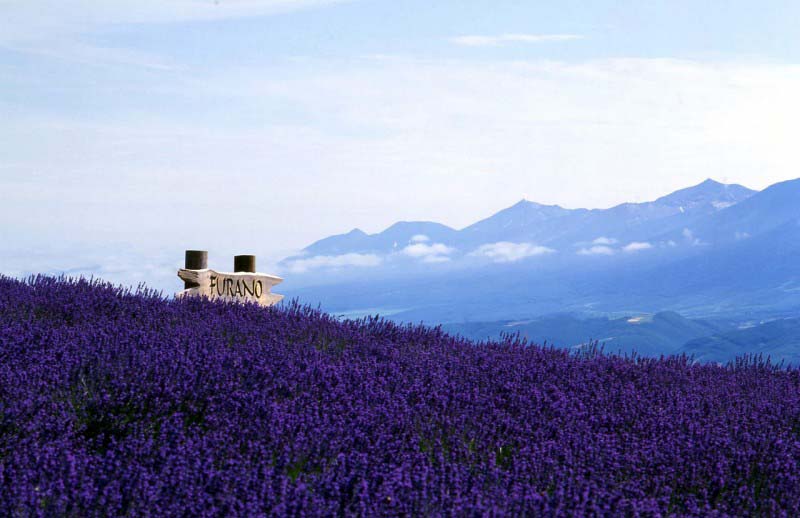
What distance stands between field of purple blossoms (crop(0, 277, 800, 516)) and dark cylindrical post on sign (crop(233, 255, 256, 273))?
3.33 m

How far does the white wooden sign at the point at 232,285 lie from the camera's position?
8.81 metres

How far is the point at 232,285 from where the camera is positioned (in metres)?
9.23

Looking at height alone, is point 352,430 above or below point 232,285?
below

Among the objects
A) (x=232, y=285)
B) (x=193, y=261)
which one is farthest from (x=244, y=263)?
(x=193, y=261)

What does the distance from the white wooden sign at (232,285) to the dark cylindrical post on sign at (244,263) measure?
11.8 inches

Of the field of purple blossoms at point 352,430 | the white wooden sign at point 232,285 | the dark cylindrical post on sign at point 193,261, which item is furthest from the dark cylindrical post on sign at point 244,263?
the field of purple blossoms at point 352,430

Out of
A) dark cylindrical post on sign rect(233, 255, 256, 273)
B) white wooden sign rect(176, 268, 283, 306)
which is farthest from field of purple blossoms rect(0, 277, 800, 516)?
dark cylindrical post on sign rect(233, 255, 256, 273)

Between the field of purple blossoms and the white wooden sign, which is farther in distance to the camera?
the white wooden sign

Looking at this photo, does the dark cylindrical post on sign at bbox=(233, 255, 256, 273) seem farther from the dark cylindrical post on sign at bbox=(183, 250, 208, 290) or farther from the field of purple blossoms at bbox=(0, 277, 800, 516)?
the field of purple blossoms at bbox=(0, 277, 800, 516)

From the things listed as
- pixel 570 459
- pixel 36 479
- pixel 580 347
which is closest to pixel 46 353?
pixel 36 479

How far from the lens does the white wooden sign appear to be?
8.81m

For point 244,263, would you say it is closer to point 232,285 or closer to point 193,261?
point 232,285

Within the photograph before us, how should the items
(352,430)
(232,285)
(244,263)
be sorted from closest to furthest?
1. (352,430)
2. (232,285)
3. (244,263)

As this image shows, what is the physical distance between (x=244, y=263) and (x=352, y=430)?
588 cm
